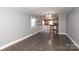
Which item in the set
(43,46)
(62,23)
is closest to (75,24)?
(43,46)

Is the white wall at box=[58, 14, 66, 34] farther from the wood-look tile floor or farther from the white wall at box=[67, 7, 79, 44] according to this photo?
the wood-look tile floor

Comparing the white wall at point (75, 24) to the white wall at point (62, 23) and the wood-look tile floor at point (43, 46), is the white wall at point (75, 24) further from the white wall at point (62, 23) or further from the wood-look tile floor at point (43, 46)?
the white wall at point (62, 23)

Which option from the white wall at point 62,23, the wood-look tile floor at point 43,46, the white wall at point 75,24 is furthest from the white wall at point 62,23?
the wood-look tile floor at point 43,46

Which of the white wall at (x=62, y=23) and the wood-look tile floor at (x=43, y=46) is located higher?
the white wall at (x=62, y=23)

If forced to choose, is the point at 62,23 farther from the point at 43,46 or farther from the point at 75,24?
the point at 43,46

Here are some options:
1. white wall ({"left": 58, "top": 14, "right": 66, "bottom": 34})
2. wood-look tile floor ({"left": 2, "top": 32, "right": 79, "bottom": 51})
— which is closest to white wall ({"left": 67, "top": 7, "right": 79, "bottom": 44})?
wood-look tile floor ({"left": 2, "top": 32, "right": 79, "bottom": 51})

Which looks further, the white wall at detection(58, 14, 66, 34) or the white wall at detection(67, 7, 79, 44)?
the white wall at detection(58, 14, 66, 34)

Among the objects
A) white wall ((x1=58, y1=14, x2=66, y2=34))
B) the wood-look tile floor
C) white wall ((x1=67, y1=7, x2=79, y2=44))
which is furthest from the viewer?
white wall ((x1=58, y1=14, x2=66, y2=34))

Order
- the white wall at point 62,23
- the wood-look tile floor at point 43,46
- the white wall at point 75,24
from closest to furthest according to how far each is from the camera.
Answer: the wood-look tile floor at point 43,46
the white wall at point 75,24
the white wall at point 62,23
